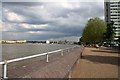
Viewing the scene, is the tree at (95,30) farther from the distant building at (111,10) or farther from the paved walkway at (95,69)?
the distant building at (111,10)

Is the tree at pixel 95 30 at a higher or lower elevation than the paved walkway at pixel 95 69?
higher

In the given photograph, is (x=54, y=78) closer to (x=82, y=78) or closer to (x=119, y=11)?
(x=82, y=78)

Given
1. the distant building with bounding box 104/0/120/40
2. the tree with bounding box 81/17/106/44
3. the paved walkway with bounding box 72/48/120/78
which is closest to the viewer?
the paved walkway with bounding box 72/48/120/78

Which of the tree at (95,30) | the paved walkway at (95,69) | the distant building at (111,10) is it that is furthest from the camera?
the distant building at (111,10)

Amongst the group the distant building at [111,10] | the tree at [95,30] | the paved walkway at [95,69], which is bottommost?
the paved walkway at [95,69]

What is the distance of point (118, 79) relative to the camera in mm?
13352

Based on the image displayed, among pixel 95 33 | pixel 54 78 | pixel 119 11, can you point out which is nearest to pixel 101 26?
pixel 95 33

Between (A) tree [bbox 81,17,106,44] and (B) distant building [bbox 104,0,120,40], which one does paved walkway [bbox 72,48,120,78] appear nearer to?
(A) tree [bbox 81,17,106,44]

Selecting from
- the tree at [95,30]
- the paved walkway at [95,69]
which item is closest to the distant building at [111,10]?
the tree at [95,30]

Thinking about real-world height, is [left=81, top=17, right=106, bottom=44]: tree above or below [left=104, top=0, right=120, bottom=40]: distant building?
below

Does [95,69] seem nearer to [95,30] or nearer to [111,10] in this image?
[95,30]

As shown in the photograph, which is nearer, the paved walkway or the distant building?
the paved walkway

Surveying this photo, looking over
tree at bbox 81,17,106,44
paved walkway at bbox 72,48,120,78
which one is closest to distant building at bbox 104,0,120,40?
tree at bbox 81,17,106,44

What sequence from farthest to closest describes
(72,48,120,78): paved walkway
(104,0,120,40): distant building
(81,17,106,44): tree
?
(104,0,120,40): distant building, (81,17,106,44): tree, (72,48,120,78): paved walkway
